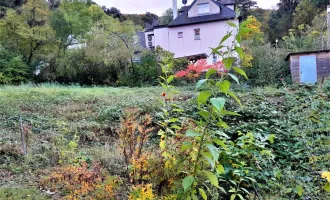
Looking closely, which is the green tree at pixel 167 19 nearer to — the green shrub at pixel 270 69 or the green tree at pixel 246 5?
the green tree at pixel 246 5

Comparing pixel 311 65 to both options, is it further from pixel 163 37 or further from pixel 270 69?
pixel 163 37

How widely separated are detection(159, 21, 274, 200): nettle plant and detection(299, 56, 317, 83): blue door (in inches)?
294

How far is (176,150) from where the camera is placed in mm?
1730

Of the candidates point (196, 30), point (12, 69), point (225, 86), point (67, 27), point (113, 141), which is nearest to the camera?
point (225, 86)

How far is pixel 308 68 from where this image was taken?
27.9ft

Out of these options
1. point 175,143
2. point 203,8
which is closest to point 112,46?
point 203,8

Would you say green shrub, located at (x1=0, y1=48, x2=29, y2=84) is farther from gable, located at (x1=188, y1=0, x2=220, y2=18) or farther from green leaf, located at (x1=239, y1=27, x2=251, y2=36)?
green leaf, located at (x1=239, y1=27, x2=251, y2=36)

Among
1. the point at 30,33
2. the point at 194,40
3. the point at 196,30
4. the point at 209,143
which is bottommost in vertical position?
the point at 209,143

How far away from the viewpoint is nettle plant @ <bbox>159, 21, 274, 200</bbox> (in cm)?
116

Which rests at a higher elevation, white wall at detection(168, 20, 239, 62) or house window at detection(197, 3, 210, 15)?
house window at detection(197, 3, 210, 15)

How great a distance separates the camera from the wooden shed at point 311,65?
8320 mm

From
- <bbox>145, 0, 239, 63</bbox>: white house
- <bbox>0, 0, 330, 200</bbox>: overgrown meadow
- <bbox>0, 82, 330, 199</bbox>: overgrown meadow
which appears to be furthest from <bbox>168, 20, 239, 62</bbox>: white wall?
<bbox>0, 82, 330, 199</bbox>: overgrown meadow

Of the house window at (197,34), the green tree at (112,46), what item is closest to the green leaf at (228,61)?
the green tree at (112,46)

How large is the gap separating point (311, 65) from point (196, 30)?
889 centimetres
